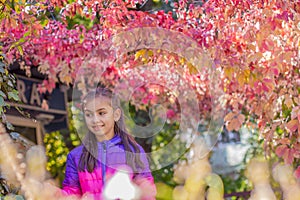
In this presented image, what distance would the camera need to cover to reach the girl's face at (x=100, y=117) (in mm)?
3750

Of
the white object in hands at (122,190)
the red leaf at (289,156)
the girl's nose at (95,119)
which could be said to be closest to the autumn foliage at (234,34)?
the red leaf at (289,156)

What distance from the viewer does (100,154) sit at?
12.2 feet

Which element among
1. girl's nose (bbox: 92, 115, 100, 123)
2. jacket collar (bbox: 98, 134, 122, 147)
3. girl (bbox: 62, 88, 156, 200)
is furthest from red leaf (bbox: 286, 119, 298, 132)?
girl's nose (bbox: 92, 115, 100, 123)

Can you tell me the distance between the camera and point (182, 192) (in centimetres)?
198

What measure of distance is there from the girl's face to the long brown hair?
4 centimetres

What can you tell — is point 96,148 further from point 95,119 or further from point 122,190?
point 122,190

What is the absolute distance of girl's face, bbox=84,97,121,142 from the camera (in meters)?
3.75

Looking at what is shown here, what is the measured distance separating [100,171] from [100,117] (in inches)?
13.7

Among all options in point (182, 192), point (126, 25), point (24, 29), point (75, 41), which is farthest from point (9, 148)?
point (75, 41)

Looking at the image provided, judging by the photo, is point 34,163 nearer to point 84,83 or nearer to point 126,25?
point 126,25

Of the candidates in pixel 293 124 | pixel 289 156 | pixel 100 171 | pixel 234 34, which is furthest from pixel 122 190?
pixel 234 34

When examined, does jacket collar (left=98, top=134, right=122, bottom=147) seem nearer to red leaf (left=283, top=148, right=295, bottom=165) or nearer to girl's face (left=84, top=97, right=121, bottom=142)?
girl's face (left=84, top=97, right=121, bottom=142)

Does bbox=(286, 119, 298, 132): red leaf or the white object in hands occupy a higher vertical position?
bbox=(286, 119, 298, 132): red leaf

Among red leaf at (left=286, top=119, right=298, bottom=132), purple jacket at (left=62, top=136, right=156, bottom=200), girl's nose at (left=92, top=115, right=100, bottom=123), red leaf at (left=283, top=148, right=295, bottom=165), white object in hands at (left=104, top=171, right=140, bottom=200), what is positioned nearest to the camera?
white object in hands at (left=104, top=171, right=140, bottom=200)
